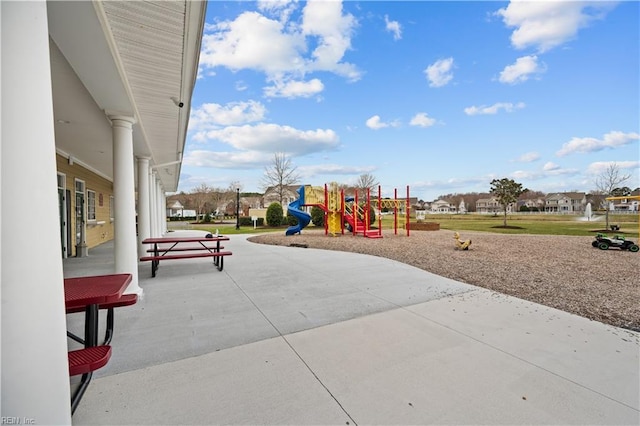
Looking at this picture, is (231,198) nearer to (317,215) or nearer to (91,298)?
(317,215)

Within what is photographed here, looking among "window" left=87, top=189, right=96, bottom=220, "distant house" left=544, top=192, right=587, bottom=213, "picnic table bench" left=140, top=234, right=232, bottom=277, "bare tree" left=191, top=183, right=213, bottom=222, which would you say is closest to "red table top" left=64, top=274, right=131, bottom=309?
"picnic table bench" left=140, top=234, right=232, bottom=277

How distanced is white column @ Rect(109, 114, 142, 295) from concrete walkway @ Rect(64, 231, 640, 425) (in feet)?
2.48

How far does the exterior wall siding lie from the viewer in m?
8.61

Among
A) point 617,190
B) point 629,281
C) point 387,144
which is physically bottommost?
point 629,281

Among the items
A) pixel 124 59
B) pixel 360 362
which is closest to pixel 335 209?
pixel 124 59

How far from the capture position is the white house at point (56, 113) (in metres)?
1.33

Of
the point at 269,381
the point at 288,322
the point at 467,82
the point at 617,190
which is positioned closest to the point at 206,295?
the point at 288,322

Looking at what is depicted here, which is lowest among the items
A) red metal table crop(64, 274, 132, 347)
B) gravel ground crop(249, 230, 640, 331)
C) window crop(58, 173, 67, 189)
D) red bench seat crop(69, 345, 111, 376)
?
gravel ground crop(249, 230, 640, 331)

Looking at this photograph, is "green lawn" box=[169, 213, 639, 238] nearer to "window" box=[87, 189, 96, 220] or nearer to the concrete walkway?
"window" box=[87, 189, 96, 220]

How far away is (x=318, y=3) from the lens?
675 cm

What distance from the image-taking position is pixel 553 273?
19.8 feet

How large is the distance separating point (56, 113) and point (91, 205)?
801 centimetres

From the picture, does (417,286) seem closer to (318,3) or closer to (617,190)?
(318,3)

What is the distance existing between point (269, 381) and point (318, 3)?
7889mm
